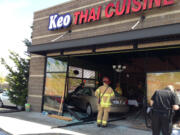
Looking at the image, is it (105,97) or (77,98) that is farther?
(77,98)

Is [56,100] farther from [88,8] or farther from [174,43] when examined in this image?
[174,43]

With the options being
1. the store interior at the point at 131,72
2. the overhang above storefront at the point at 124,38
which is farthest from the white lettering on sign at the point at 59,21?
the store interior at the point at 131,72

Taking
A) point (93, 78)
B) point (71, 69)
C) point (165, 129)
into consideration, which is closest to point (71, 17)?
point (71, 69)

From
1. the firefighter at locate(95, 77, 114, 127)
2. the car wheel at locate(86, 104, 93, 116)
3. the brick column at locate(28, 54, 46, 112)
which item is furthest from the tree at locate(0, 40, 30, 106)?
the firefighter at locate(95, 77, 114, 127)

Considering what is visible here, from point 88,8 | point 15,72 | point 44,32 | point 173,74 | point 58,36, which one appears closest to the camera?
point 173,74

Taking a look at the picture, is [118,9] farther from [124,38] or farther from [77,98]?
[77,98]

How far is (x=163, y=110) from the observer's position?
507cm

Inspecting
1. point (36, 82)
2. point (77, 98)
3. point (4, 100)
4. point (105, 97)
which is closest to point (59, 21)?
point (36, 82)

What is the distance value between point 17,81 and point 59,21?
5108 mm

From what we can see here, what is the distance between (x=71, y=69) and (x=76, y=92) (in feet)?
4.44

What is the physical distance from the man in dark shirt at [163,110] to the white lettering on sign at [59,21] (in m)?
6.57

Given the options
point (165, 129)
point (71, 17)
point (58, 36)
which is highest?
point (71, 17)

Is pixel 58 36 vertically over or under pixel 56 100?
over

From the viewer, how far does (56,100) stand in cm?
1012
